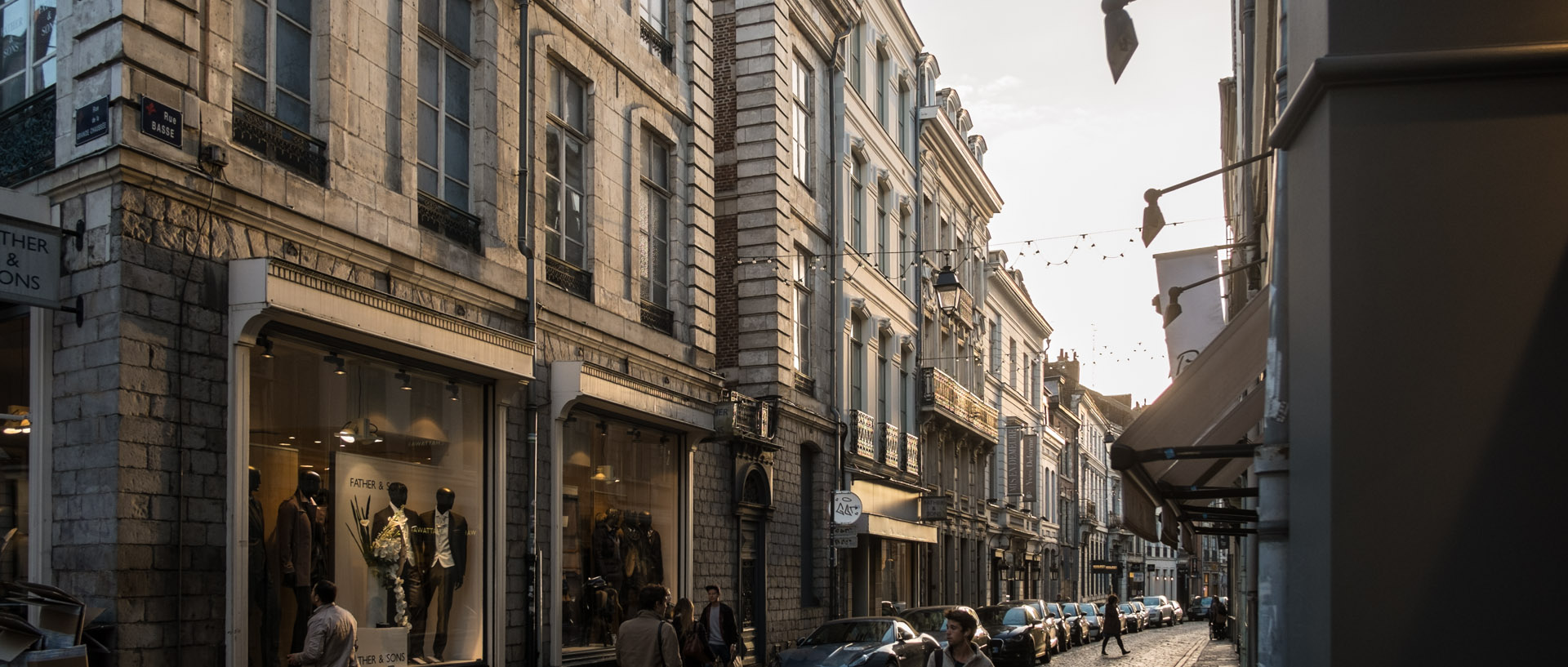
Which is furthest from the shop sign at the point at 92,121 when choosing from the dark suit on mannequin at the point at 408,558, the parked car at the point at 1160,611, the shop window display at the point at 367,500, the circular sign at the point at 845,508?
the parked car at the point at 1160,611

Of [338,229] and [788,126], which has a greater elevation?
[788,126]

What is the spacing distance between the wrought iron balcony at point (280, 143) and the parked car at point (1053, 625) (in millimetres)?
23381

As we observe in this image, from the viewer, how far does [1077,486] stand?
3012 inches

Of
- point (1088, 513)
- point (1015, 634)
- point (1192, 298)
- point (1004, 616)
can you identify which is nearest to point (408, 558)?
point (1192, 298)

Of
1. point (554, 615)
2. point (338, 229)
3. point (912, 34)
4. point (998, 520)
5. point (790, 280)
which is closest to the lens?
point (338, 229)

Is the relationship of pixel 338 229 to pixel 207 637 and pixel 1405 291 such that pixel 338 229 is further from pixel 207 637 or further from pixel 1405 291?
pixel 1405 291

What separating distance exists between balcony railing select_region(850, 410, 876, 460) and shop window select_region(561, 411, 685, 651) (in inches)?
402

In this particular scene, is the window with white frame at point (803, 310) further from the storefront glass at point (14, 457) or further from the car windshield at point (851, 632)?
the storefront glass at point (14, 457)

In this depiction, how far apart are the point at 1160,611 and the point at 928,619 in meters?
41.9

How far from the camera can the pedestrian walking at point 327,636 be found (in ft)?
34.3

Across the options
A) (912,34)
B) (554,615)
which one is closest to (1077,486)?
(912,34)

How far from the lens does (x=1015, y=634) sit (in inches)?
1142

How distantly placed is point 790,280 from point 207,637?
1720 centimetres

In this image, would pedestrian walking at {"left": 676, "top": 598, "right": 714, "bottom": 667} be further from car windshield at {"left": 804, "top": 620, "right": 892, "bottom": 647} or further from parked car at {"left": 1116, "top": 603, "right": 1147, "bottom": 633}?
parked car at {"left": 1116, "top": 603, "right": 1147, "bottom": 633}
